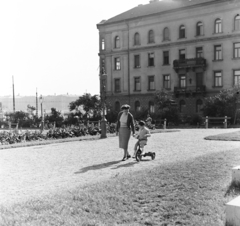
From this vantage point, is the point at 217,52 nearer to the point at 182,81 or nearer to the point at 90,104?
the point at 182,81

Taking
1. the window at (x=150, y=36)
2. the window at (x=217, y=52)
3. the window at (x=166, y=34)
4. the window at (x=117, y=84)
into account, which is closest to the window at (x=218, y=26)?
the window at (x=217, y=52)

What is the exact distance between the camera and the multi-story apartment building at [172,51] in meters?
40.6

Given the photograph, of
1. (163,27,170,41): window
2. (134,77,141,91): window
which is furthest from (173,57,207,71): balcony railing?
(134,77,141,91): window

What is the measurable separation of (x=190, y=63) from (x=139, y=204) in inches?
1522

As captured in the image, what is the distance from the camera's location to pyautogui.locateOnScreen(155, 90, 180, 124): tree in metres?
38.3

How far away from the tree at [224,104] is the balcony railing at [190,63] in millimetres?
8050

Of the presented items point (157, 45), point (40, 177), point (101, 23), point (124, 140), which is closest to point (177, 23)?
point (157, 45)

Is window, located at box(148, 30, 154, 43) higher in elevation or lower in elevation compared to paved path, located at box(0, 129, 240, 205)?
higher

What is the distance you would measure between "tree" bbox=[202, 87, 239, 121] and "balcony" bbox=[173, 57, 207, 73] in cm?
805

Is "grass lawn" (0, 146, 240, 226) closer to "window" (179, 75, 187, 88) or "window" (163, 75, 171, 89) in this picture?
"window" (179, 75, 187, 88)

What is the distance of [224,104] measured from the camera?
1329 inches

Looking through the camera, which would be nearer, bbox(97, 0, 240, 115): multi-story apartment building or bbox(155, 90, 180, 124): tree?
bbox(155, 90, 180, 124): tree

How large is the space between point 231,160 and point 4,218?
6.39m

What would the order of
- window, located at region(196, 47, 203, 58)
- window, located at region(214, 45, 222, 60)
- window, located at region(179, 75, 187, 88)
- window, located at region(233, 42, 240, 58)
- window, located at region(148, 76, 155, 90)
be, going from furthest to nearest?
window, located at region(148, 76, 155, 90) < window, located at region(179, 75, 187, 88) < window, located at region(196, 47, 203, 58) < window, located at region(214, 45, 222, 60) < window, located at region(233, 42, 240, 58)
